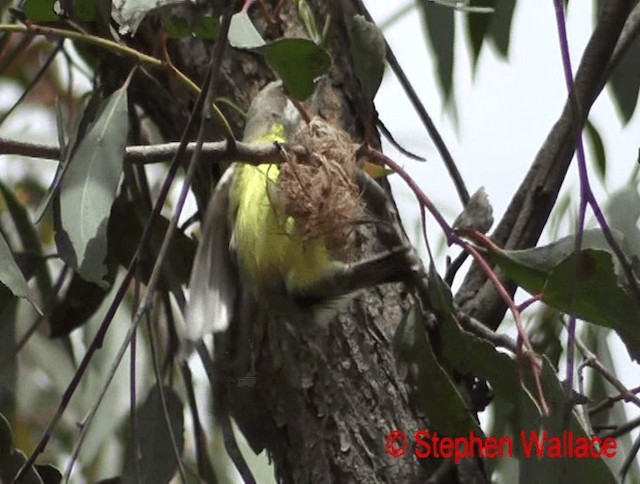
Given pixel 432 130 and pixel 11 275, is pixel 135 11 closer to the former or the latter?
pixel 11 275

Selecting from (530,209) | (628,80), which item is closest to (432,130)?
(530,209)

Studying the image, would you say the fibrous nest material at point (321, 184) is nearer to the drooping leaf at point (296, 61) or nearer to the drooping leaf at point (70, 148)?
the drooping leaf at point (296, 61)

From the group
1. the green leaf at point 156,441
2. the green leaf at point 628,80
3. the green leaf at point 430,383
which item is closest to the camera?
the green leaf at point 430,383

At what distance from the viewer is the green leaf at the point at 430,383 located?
1.02m

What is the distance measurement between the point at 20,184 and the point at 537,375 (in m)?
1.44

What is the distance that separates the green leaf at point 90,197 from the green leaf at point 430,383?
0.26m

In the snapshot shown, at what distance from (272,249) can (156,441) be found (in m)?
0.36

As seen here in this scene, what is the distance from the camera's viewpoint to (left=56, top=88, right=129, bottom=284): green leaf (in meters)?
1.02

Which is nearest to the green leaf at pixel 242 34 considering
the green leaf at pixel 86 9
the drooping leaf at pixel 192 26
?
the drooping leaf at pixel 192 26

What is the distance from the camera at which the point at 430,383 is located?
40.3 inches

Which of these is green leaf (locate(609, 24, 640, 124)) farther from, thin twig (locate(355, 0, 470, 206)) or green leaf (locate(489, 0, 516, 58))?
thin twig (locate(355, 0, 470, 206))

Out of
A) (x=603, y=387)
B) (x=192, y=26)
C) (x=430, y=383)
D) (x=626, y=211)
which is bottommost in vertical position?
(x=603, y=387)

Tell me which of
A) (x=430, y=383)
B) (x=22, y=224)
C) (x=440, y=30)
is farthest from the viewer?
(x=22, y=224)

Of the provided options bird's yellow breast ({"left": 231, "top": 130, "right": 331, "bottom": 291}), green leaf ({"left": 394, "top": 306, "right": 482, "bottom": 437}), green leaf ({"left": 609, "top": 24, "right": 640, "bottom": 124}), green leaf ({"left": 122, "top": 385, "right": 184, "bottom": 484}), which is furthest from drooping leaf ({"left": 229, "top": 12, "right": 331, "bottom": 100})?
green leaf ({"left": 609, "top": 24, "right": 640, "bottom": 124})
